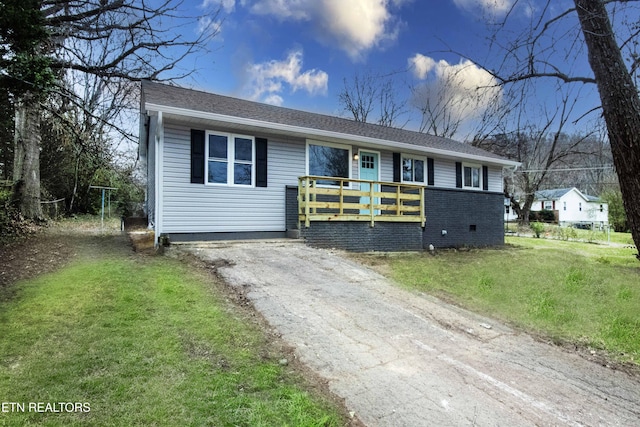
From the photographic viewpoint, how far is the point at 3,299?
160 inches

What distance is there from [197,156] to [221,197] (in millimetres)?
1101

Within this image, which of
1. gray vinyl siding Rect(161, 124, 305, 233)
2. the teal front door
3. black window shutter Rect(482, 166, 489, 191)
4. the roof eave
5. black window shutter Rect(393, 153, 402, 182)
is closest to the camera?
the roof eave

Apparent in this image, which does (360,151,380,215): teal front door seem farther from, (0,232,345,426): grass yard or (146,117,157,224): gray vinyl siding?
(0,232,345,426): grass yard

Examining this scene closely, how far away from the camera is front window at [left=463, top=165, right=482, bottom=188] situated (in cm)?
1384

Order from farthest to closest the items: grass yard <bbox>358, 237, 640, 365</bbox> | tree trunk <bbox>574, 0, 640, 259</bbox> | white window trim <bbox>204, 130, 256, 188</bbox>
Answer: white window trim <bbox>204, 130, 256, 188</bbox>, grass yard <bbox>358, 237, 640, 365</bbox>, tree trunk <bbox>574, 0, 640, 259</bbox>

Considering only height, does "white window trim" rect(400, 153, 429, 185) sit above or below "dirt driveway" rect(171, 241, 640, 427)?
above

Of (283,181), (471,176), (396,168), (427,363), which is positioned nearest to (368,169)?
(396,168)

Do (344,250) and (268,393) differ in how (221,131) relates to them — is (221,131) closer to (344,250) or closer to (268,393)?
(344,250)

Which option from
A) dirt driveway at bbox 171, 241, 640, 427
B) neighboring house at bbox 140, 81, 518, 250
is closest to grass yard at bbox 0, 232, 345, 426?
dirt driveway at bbox 171, 241, 640, 427

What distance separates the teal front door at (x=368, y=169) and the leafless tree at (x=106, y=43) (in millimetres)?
5674

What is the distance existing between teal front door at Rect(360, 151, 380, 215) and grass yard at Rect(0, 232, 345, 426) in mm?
7233

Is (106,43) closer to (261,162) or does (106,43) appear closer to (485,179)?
(261,162)

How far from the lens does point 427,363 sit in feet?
10.8

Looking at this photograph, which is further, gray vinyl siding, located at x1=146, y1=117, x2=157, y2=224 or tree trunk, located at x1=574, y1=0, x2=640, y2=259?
gray vinyl siding, located at x1=146, y1=117, x2=157, y2=224
